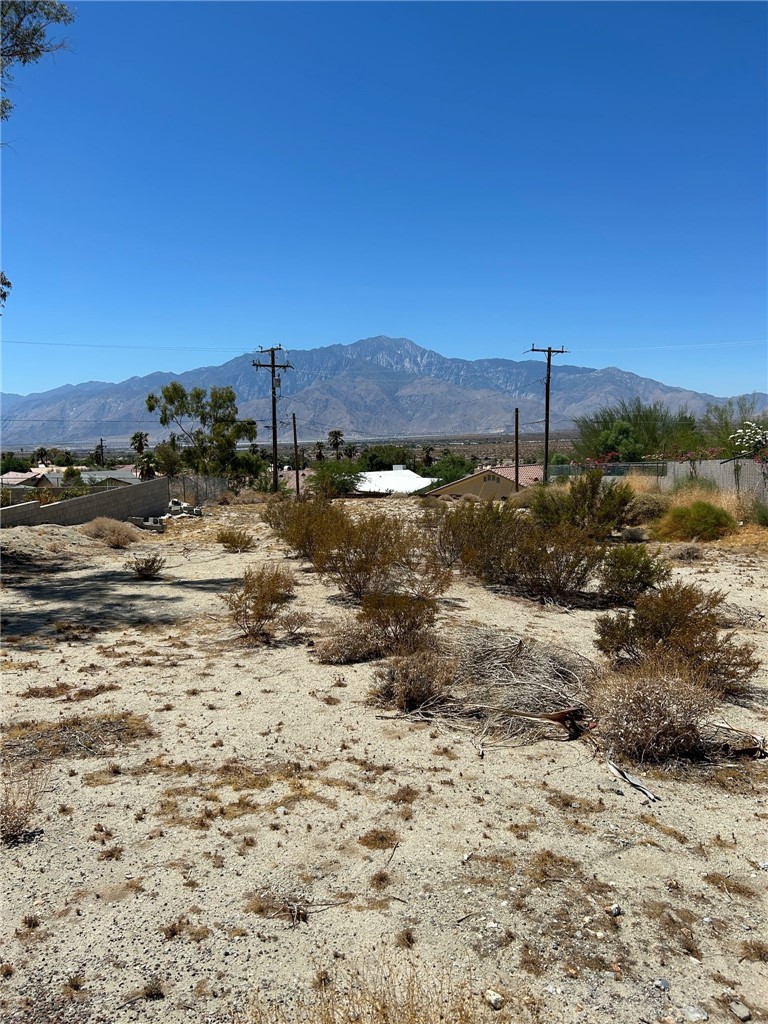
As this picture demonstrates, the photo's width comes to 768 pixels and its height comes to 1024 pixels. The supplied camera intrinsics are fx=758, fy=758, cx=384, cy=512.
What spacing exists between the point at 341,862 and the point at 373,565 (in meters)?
8.30

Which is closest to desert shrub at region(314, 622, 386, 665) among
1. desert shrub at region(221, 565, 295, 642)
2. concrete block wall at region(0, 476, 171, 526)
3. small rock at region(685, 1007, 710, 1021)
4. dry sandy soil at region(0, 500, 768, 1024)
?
dry sandy soil at region(0, 500, 768, 1024)

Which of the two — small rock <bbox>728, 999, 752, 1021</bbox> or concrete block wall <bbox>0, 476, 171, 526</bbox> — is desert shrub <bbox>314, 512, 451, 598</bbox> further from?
concrete block wall <bbox>0, 476, 171, 526</bbox>

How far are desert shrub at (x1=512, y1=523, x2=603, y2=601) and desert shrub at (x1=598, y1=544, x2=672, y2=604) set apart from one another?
14.5 inches

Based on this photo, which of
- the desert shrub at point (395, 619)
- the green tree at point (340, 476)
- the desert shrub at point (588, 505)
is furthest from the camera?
the green tree at point (340, 476)

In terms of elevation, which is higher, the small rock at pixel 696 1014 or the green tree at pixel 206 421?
the green tree at pixel 206 421

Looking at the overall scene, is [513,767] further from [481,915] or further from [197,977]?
[197,977]

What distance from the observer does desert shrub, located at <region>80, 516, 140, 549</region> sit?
819 inches

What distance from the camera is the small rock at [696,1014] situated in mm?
3438

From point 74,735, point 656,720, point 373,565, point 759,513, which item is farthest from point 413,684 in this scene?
point 759,513

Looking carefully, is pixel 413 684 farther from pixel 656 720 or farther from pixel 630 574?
pixel 630 574

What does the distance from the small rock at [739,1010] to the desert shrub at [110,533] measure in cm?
1928

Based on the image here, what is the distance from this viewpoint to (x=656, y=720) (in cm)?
647

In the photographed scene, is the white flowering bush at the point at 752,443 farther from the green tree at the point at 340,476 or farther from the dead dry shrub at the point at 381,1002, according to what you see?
the dead dry shrub at the point at 381,1002

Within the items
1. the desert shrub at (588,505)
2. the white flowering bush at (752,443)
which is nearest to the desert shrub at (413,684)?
the desert shrub at (588,505)
